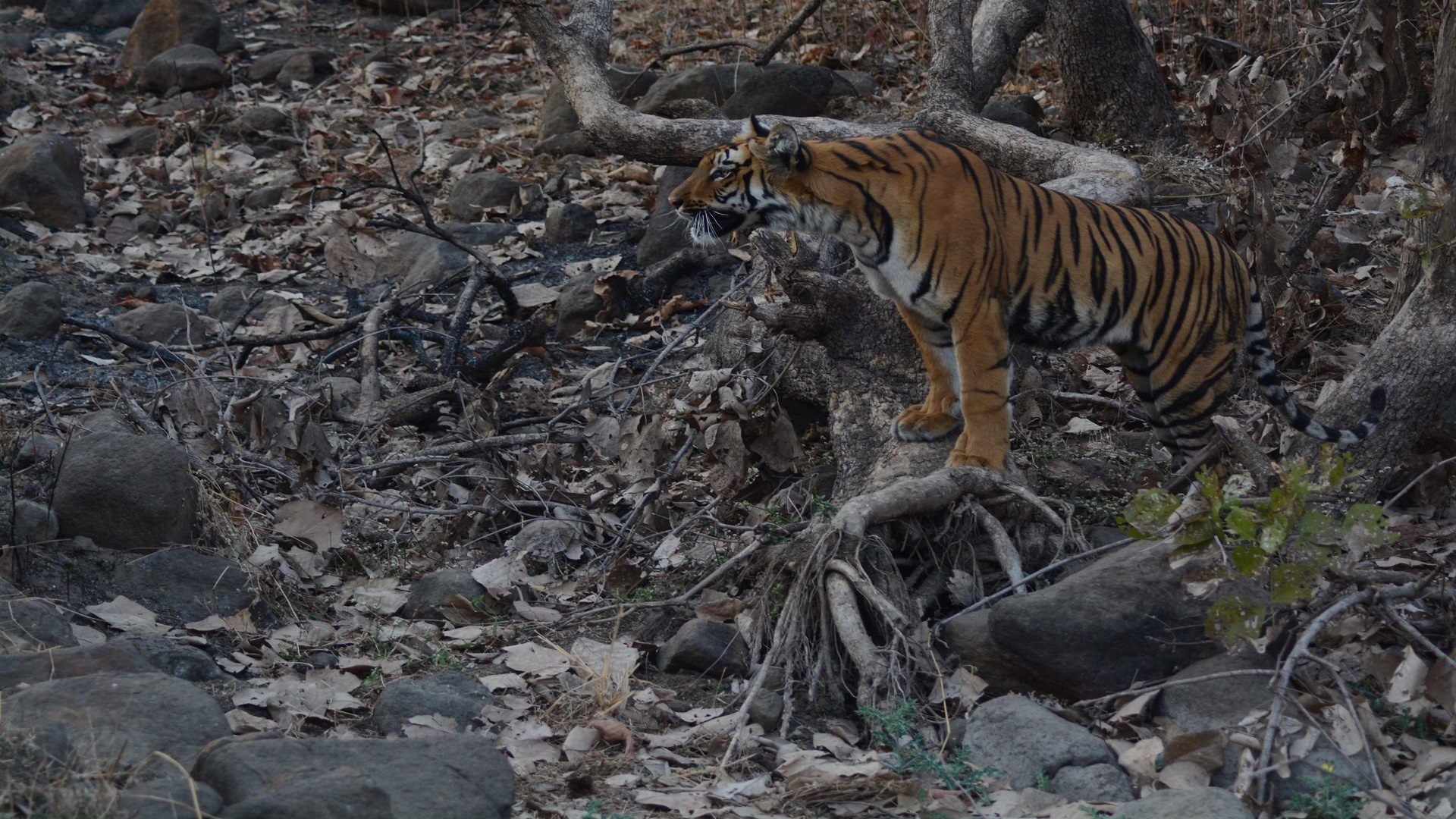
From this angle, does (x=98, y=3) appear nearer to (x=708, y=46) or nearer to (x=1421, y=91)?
(x=708, y=46)

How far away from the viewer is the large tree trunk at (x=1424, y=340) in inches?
184

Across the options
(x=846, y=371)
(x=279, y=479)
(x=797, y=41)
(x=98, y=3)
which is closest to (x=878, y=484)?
(x=846, y=371)

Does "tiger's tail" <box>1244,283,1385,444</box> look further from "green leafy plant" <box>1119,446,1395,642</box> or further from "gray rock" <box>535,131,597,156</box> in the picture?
"gray rock" <box>535,131,597,156</box>

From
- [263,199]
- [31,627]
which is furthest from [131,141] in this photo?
[31,627]

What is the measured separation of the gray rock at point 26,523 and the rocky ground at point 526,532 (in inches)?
0.5

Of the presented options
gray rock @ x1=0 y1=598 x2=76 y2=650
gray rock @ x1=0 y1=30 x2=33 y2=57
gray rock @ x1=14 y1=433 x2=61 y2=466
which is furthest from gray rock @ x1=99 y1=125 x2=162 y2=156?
gray rock @ x1=0 y1=598 x2=76 y2=650

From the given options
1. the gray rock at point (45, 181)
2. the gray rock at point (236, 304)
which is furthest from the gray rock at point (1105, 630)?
the gray rock at point (45, 181)

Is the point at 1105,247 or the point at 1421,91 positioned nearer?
the point at 1105,247

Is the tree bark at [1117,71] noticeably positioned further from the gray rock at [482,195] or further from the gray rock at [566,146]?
the gray rock at [482,195]

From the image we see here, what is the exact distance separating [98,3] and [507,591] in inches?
485

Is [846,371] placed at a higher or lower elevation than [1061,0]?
lower

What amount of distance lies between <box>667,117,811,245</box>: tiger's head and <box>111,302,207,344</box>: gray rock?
163 inches

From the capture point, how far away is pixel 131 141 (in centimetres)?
1126

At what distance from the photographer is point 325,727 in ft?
12.8
